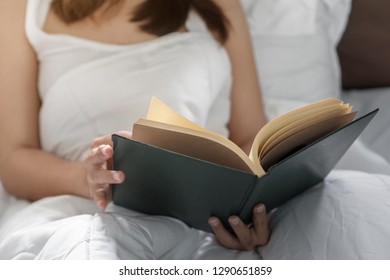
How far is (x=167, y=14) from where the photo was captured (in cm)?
132

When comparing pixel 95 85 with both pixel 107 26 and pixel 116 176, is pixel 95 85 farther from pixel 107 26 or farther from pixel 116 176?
pixel 116 176

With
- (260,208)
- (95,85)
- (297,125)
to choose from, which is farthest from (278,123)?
(95,85)

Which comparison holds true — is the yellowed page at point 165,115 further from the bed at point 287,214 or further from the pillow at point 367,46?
the pillow at point 367,46

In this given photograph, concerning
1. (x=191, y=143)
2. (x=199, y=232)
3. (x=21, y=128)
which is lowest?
(x=199, y=232)

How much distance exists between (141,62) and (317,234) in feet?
1.63

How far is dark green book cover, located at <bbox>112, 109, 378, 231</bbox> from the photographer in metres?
0.86

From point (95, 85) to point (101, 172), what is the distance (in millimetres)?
298

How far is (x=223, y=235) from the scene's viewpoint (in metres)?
1.05

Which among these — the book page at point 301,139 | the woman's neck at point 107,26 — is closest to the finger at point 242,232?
the book page at point 301,139

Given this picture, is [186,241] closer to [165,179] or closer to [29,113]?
[165,179]

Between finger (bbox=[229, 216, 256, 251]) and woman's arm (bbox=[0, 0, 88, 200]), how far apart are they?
291 mm

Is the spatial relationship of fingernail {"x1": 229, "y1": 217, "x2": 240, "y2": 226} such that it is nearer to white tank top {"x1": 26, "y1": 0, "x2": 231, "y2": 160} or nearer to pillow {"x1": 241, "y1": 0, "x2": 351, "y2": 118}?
white tank top {"x1": 26, "y1": 0, "x2": 231, "y2": 160}

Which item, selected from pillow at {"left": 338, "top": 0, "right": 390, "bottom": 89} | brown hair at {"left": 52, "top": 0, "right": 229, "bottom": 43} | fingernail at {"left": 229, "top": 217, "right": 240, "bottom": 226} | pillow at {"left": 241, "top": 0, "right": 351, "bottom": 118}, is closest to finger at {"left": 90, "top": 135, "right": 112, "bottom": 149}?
fingernail at {"left": 229, "top": 217, "right": 240, "bottom": 226}

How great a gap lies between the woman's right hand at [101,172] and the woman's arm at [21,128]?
10 centimetres
